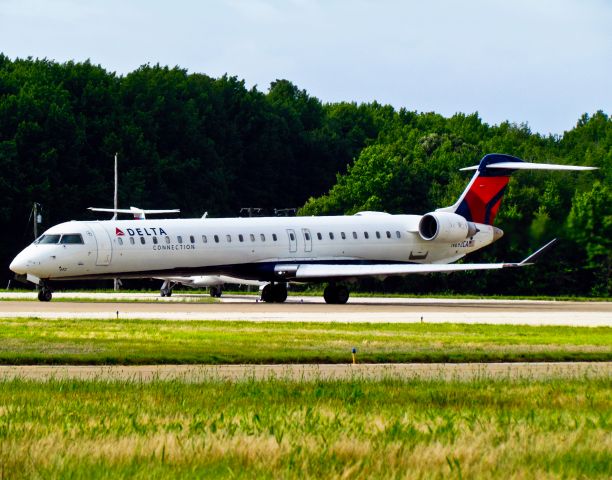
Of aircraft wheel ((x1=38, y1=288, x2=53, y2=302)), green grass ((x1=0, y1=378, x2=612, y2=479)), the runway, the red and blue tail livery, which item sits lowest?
the runway

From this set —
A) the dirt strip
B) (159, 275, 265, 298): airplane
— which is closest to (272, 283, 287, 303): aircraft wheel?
(159, 275, 265, 298): airplane

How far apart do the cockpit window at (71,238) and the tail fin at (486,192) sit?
18333 mm

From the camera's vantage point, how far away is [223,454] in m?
12.1

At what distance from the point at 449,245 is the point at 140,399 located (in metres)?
41.8

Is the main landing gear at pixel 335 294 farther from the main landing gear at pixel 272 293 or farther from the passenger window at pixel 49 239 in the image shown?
the passenger window at pixel 49 239

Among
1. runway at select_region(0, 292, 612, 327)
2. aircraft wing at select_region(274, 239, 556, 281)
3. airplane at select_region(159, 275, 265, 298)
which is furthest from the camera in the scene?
airplane at select_region(159, 275, 265, 298)

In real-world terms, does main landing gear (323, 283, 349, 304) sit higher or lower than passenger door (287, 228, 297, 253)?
lower

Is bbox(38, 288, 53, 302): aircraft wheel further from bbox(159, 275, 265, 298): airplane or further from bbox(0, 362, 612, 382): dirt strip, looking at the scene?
bbox(0, 362, 612, 382): dirt strip

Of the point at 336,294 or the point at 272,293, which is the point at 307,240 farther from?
the point at 336,294

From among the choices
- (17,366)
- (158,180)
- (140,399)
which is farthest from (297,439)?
(158,180)

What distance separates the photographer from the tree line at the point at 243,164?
63219 mm

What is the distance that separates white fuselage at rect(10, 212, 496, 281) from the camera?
160 feet

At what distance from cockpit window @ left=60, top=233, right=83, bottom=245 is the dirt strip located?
26.4 meters

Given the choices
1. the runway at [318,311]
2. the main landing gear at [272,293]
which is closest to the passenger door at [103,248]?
the runway at [318,311]
